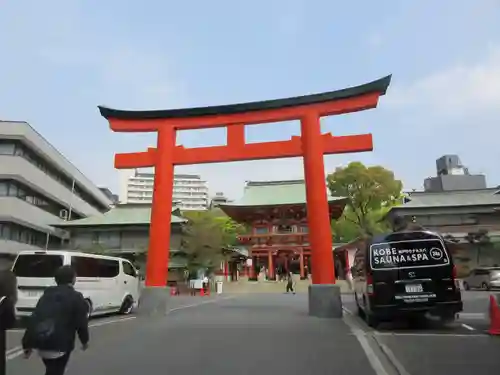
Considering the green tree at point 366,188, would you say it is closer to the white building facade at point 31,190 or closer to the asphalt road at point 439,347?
the white building facade at point 31,190

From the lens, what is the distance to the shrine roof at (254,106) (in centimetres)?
1459

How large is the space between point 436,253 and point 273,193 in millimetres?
32599

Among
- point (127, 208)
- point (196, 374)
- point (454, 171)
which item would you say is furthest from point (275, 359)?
point (454, 171)

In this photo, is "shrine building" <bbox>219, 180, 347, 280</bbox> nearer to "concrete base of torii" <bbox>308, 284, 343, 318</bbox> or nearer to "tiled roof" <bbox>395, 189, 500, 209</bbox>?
"tiled roof" <bbox>395, 189, 500, 209</bbox>

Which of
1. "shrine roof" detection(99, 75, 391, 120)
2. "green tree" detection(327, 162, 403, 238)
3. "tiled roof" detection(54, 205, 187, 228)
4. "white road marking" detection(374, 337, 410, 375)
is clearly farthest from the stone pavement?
"green tree" detection(327, 162, 403, 238)

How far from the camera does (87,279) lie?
12.7m

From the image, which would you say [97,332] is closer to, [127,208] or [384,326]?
[384,326]

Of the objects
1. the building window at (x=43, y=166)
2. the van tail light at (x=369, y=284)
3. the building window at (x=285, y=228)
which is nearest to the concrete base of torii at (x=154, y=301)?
the van tail light at (x=369, y=284)

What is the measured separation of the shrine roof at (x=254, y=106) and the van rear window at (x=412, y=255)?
620 cm

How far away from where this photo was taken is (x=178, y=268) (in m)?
36.0

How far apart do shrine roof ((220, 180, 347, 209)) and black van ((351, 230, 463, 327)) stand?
2712 centimetres

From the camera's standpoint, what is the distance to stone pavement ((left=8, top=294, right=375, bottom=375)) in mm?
6301

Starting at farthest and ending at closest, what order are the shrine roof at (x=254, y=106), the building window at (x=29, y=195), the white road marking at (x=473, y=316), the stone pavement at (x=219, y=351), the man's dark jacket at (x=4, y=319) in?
the building window at (x=29, y=195), the shrine roof at (x=254, y=106), the white road marking at (x=473, y=316), the stone pavement at (x=219, y=351), the man's dark jacket at (x=4, y=319)

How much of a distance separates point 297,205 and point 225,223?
17.1 metres
